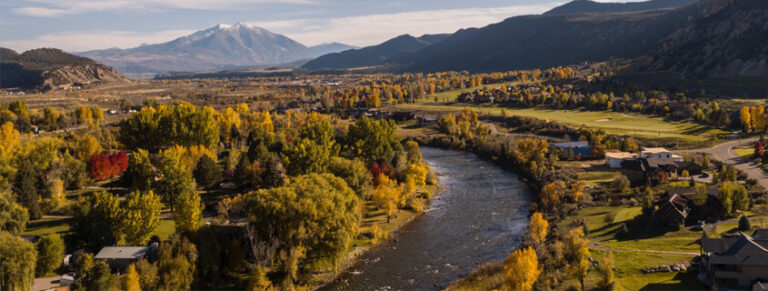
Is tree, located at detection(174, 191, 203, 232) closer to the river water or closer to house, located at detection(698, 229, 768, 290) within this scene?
the river water

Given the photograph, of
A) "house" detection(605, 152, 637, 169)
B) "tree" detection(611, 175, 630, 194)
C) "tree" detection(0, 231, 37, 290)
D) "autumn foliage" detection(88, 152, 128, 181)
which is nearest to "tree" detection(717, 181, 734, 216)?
"tree" detection(611, 175, 630, 194)

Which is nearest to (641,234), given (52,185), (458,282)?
(458,282)

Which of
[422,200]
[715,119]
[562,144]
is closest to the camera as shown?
[422,200]

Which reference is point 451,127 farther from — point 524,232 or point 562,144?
point 524,232

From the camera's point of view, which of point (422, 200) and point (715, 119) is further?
point (715, 119)

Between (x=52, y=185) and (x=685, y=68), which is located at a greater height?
(x=685, y=68)

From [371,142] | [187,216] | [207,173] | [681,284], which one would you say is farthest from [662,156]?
[187,216]

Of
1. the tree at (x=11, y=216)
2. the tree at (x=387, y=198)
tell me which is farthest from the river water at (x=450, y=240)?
the tree at (x=11, y=216)
